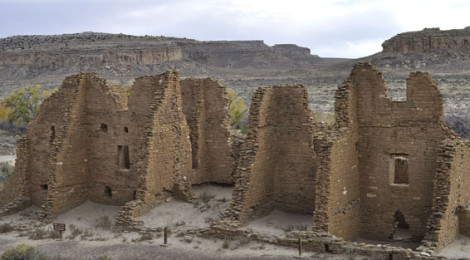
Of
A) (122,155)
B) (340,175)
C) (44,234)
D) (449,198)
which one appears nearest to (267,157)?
(340,175)

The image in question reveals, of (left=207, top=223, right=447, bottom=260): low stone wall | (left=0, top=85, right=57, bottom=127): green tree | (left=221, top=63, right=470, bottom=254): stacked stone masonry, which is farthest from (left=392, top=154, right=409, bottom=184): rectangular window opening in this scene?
(left=0, top=85, right=57, bottom=127): green tree

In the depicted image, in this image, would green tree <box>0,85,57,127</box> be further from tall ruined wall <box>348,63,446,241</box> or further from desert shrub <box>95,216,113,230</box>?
tall ruined wall <box>348,63,446,241</box>

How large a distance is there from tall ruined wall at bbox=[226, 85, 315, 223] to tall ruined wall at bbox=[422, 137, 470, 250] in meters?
3.66

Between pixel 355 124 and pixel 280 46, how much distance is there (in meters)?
145

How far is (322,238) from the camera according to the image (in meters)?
14.3

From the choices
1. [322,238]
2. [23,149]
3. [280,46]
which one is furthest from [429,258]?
[280,46]

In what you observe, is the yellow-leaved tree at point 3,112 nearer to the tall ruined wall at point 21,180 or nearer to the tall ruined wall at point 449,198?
the tall ruined wall at point 21,180

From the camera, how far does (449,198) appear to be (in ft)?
45.0

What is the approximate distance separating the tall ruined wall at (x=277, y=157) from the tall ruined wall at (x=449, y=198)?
12.0 feet

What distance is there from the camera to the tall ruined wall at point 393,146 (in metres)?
14.8

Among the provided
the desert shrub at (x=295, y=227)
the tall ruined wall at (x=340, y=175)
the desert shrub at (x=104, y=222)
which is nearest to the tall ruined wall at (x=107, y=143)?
the desert shrub at (x=104, y=222)

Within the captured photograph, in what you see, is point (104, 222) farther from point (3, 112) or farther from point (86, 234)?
point (3, 112)

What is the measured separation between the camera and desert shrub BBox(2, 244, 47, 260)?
13949 mm

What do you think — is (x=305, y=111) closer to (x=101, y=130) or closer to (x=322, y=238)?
(x=322, y=238)
